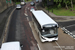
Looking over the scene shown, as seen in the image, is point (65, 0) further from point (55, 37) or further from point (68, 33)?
point (55, 37)

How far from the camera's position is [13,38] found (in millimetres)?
16141

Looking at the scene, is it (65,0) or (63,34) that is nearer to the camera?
(63,34)

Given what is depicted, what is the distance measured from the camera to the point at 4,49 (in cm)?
922

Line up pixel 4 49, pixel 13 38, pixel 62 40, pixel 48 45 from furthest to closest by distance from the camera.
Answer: pixel 13 38 < pixel 62 40 < pixel 48 45 < pixel 4 49

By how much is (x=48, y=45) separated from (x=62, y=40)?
251 centimetres

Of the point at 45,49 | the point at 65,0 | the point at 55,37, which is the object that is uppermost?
the point at 65,0

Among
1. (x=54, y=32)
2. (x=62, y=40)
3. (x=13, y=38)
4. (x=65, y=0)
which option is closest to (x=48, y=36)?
(x=54, y=32)

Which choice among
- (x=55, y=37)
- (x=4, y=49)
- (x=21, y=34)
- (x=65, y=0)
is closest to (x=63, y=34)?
(x=55, y=37)

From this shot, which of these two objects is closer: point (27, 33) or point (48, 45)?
point (48, 45)

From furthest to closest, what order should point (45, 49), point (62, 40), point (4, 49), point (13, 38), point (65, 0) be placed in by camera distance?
1. point (65, 0)
2. point (13, 38)
3. point (62, 40)
4. point (45, 49)
5. point (4, 49)

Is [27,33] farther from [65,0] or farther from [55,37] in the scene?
[65,0]

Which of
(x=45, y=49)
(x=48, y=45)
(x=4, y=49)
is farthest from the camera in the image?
(x=48, y=45)

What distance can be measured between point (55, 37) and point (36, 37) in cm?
375

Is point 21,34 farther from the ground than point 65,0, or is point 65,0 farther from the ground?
point 65,0
